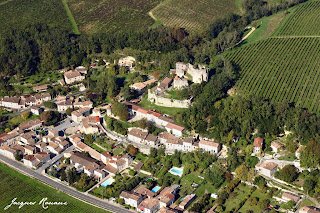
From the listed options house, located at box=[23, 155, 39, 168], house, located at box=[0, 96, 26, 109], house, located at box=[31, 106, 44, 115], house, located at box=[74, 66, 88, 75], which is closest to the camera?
house, located at box=[23, 155, 39, 168]

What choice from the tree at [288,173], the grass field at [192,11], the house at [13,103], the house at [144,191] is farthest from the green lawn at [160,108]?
the grass field at [192,11]

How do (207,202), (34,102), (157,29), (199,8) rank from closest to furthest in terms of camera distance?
1. (207,202)
2. (34,102)
3. (157,29)
4. (199,8)

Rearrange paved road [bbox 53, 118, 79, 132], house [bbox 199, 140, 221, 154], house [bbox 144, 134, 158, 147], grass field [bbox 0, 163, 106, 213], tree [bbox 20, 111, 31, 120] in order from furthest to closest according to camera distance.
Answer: tree [bbox 20, 111, 31, 120] → paved road [bbox 53, 118, 79, 132] → house [bbox 144, 134, 158, 147] → house [bbox 199, 140, 221, 154] → grass field [bbox 0, 163, 106, 213]

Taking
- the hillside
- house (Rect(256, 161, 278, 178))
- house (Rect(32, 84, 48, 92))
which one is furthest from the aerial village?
the hillside

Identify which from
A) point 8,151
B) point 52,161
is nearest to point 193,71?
point 52,161

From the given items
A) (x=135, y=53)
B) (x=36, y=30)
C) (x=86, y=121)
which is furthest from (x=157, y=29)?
(x=86, y=121)

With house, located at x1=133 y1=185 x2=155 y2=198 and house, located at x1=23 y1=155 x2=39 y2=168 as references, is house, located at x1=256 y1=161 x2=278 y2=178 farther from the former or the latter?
house, located at x1=23 y1=155 x2=39 y2=168

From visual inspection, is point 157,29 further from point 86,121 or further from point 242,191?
point 242,191
